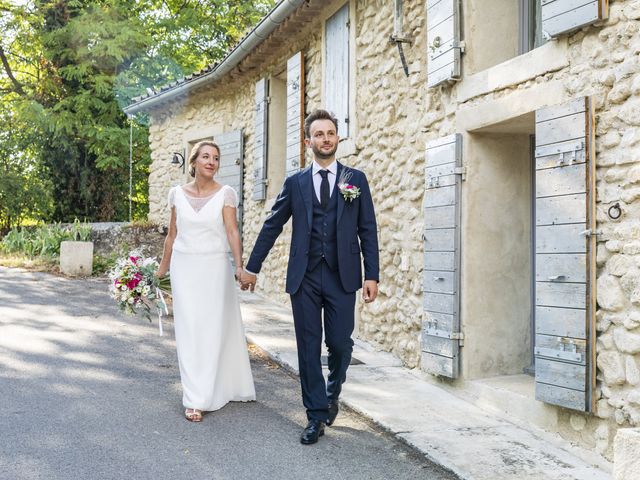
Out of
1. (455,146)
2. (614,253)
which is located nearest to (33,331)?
(455,146)

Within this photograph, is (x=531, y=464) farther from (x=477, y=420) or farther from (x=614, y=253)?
(x=614, y=253)

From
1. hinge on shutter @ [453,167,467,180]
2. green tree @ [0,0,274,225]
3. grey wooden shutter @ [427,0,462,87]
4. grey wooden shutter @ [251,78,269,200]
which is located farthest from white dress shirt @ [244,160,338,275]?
green tree @ [0,0,274,225]

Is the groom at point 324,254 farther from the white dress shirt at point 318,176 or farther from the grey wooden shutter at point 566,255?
the grey wooden shutter at point 566,255

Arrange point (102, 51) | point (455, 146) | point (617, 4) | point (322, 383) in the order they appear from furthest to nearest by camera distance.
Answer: point (102, 51) → point (455, 146) → point (322, 383) → point (617, 4)

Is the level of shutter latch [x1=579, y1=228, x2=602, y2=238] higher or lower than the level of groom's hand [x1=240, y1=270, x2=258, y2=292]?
higher

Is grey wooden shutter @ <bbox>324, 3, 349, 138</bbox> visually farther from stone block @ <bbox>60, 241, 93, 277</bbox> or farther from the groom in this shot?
stone block @ <bbox>60, 241, 93, 277</bbox>

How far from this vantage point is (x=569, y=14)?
3932mm

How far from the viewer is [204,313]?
4469 mm

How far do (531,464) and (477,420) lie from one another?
0.84 meters

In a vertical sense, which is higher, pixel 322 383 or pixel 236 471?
pixel 322 383

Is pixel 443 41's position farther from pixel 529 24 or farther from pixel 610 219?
pixel 610 219

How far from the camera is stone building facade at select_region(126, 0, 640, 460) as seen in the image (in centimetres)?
369

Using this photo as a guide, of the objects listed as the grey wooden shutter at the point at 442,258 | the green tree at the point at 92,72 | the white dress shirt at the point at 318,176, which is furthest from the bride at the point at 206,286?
the green tree at the point at 92,72

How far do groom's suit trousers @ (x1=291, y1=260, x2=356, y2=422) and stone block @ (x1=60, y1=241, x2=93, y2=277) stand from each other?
8295 millimetres
